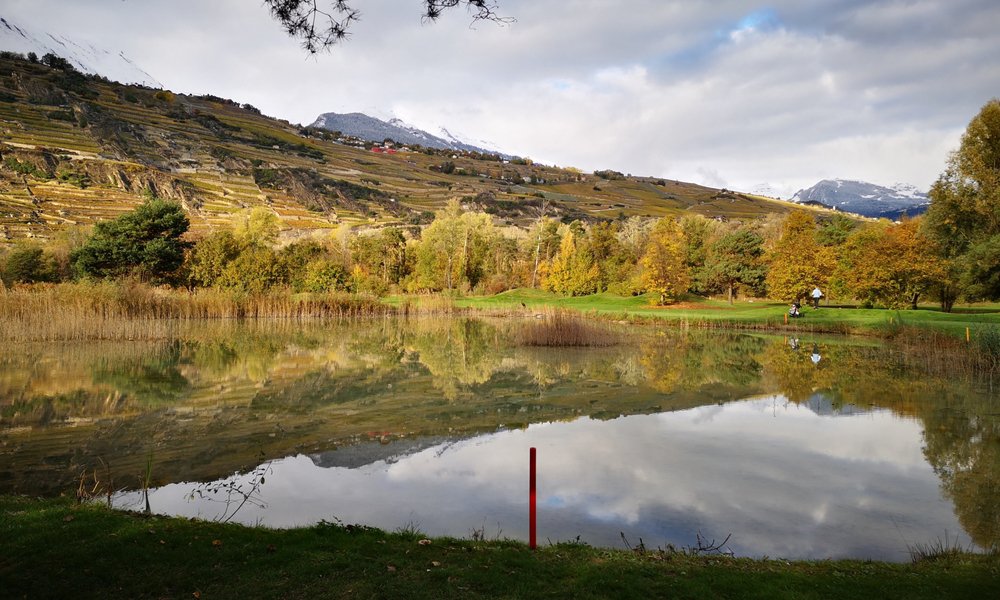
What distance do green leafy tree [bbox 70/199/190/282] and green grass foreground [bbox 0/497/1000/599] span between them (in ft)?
102

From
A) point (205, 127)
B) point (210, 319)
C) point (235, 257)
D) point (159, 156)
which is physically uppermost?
point (205, 127)

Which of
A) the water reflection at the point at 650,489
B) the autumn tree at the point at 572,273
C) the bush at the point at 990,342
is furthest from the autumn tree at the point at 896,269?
the water reflection at the point at 650,489

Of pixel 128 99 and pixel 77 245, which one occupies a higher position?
pixel 128 99

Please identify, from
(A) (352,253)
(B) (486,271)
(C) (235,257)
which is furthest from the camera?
(B) (486,271)

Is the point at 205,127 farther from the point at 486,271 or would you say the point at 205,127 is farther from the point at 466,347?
the point at 466,347

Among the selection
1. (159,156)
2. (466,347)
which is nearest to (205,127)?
(159,156)

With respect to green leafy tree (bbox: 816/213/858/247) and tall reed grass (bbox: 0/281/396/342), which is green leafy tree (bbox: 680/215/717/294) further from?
tall reed grass (bbox: 0/281/396/342)

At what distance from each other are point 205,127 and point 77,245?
3687 inches

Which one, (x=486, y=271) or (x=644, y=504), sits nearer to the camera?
(x=644, y=504)

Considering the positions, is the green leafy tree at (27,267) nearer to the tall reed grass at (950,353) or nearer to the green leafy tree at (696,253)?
the tall reed grass at (950,353)

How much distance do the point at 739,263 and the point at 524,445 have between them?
41033 mm

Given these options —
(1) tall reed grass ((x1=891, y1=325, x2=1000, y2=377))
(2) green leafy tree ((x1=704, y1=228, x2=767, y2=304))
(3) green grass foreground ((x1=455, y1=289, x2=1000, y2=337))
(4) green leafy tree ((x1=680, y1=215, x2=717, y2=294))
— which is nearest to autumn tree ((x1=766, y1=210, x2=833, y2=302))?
(3) green grass foreground ((x1=455, y1=289, x2=1000, y2=337))

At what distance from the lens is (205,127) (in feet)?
384

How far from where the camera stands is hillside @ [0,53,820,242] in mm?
68812
